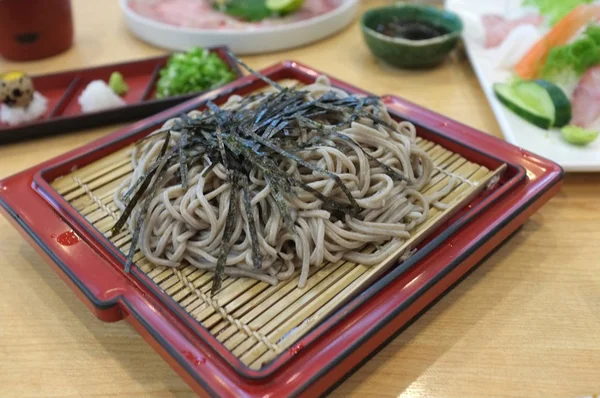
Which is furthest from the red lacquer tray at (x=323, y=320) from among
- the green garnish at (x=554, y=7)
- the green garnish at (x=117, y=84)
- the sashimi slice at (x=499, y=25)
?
the green garnish at (x=554, y=7)

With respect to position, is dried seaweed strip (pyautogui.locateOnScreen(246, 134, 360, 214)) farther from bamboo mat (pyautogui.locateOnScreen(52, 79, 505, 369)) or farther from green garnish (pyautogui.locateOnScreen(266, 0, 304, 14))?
Result: green garnish (pyautogui.locateOnScreen(266, 0, 304, 14))

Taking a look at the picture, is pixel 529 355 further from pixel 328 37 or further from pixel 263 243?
pixel 328 37

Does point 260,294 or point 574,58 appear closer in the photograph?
point 260,294

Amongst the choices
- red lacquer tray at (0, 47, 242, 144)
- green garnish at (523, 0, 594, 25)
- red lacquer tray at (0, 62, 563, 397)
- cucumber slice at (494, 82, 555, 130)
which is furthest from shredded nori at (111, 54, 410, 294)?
green garnish at (523, 0, 594, 25)

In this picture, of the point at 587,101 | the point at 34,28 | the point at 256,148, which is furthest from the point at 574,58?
the point at 34,28

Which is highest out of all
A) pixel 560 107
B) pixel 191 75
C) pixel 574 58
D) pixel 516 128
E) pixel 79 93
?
pixel 574 58

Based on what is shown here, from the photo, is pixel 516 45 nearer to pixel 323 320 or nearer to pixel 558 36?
pixel 558 36
